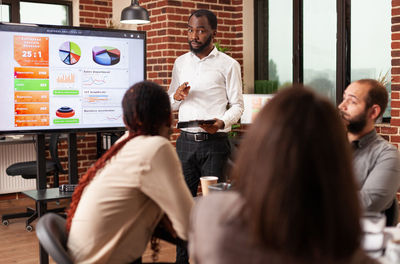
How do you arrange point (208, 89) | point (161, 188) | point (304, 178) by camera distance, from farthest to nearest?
1. point (208, 89)
2. point (161, 188)
3. point (304, 178)

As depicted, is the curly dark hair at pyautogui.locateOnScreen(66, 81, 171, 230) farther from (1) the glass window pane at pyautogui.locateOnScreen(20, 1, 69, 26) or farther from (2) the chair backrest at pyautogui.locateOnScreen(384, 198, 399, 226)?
(1) the glass window pane at pyautogui.locateOnScreen(20, 1, 69, 26)

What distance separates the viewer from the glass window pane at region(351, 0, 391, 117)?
188 inches

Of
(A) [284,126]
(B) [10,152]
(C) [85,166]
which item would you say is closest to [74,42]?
(A) [284,126]

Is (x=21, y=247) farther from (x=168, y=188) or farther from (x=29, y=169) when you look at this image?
(x=168, y=188)

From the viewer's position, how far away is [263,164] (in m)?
0.90

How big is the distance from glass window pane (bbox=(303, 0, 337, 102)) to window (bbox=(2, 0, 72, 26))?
3036 millimetres

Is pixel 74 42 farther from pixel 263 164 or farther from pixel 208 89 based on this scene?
pixel 263 164

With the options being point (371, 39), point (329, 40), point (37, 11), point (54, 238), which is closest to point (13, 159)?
point (37, 11)

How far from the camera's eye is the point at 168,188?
1.62 metres

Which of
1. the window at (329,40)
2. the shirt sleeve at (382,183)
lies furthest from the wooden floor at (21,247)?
the window at (329,40)

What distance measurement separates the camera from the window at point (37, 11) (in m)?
6.00

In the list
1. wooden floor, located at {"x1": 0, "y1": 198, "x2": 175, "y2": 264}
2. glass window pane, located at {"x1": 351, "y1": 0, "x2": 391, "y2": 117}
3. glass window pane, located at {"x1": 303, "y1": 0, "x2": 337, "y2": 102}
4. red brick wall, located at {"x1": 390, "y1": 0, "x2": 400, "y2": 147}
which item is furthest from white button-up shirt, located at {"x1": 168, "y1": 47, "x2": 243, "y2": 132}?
glass window pane, located at {"x1": 303, "y1": 0, "x2": 337, "y2": 102}

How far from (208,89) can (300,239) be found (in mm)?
2422

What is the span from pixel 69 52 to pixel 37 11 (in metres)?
3.80
